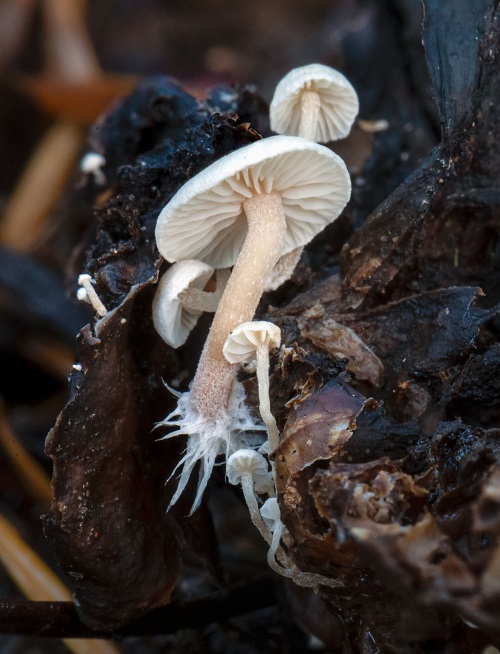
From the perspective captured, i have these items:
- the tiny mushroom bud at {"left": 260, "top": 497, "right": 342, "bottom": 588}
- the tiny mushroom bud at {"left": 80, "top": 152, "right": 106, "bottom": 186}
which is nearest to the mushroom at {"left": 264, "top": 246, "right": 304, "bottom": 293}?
the tiny mushroom bud at {"left": 260, "top": 497, "right": 342, "bottom": 588}

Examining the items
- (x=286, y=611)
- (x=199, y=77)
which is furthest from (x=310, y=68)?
(x=199, y=77)

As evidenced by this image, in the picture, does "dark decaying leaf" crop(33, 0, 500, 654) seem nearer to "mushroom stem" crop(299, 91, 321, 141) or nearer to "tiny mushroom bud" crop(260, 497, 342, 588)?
"tiny mushroom bud" crop(260, 497, 342, 588)

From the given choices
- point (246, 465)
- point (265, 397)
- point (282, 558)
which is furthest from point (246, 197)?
point (282, 558)

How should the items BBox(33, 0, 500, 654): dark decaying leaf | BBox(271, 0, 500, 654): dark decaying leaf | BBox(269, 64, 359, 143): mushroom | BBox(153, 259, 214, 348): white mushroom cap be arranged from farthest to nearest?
BBox(269, 64, 359, 143): mushroom → BBox(153, 259, 214, 348): white mushroom cap → BBox(33, 0, 500, 654): dark decaying leaf → BBox(271, 0, 500, 654): dark decaying leaf

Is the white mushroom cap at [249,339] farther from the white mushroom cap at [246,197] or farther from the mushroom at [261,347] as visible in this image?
the white mushroom cap at [246,197]

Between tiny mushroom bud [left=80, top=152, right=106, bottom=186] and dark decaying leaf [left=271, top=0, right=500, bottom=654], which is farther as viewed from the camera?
tiny mushroom bud [left=80, top=152, right=106, bottom=186]

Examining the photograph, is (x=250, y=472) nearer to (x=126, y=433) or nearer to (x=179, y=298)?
(x=126, y=433)
